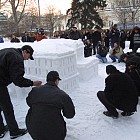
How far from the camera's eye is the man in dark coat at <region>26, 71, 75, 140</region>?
367 centimetres

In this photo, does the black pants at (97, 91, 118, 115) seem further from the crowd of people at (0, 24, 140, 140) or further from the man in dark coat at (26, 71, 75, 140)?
the man in dark coat at (26, 71, 75, 140)

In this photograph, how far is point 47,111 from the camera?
368cm

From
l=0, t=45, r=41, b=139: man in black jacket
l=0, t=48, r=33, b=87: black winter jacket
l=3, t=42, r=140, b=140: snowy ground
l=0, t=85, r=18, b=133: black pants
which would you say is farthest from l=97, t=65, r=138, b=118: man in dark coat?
l=0, t=85, r=18, b=133: black pants

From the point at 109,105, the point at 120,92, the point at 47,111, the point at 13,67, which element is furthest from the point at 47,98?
the point at 109,105

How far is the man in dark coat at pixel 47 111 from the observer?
3.67 metres

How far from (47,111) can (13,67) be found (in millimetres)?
1066

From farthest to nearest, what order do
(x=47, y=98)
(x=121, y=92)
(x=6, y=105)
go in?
(x=121, y=92) < (x=6, y=105) < (x=47, y=98)

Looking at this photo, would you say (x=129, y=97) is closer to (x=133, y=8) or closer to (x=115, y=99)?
(x=115, y=99)

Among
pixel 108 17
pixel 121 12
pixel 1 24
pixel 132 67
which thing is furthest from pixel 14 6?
pixel 132 67

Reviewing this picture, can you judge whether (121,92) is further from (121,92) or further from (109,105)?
(109,105)

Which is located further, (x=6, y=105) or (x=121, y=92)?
(x=121, y=92)

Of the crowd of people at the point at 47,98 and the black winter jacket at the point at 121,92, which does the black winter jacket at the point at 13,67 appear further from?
the black winter jacket at the point at 121,92

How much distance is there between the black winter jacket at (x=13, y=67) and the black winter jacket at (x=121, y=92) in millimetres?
1599

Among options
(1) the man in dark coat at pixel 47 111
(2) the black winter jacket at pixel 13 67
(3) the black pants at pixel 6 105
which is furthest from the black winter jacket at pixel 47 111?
(3) the black pants at pixel 6 105
